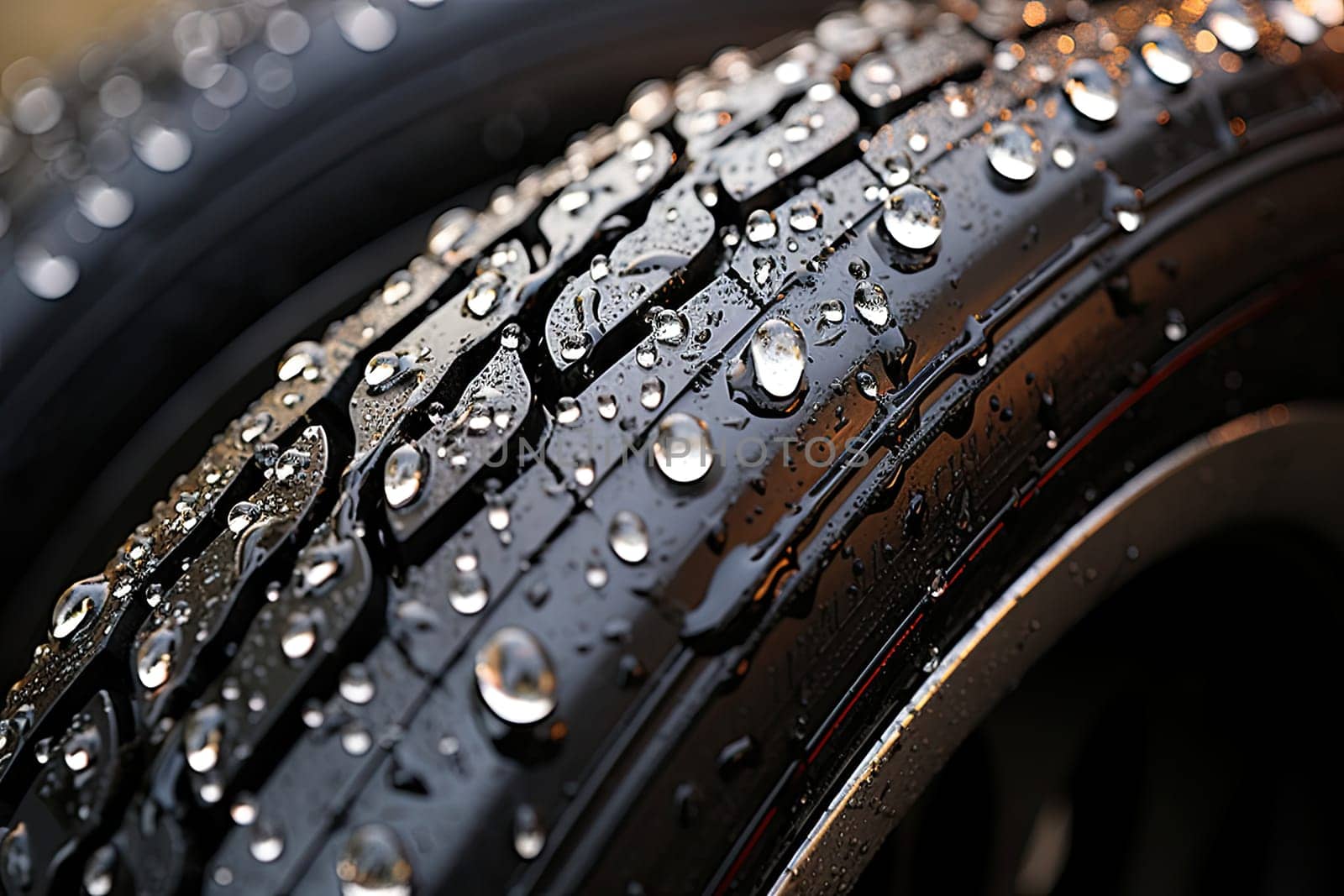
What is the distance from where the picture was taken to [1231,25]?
87 centimetres

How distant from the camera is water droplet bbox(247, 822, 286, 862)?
0.52 m

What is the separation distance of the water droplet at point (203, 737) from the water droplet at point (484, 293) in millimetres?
290

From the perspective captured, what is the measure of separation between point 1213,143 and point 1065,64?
0.12 m

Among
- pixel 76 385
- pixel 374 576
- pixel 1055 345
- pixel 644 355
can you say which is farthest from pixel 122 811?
pixel 76 385

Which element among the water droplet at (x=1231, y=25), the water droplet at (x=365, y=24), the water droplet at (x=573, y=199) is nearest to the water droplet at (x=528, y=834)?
the water droplet at (x=573, y=199)

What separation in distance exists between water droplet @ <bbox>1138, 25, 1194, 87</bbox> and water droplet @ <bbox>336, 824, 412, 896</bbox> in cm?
72

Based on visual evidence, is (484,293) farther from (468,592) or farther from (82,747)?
(82,747)

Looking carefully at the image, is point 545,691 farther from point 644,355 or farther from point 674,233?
point 674,233

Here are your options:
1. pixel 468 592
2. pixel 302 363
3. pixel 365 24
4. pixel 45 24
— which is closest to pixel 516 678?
pixel 468 592

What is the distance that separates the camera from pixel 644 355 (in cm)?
64

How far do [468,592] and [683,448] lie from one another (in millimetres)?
136

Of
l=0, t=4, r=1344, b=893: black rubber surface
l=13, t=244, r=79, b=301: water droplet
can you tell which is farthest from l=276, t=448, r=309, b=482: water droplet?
l=13, t=244, r=79, b=301: water droplet

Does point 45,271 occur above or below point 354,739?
above

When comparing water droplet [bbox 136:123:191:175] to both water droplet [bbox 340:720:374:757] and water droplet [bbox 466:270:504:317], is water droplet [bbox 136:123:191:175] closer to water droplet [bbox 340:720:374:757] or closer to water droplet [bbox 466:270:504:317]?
water droplet [bbox 466:270:504:317]
